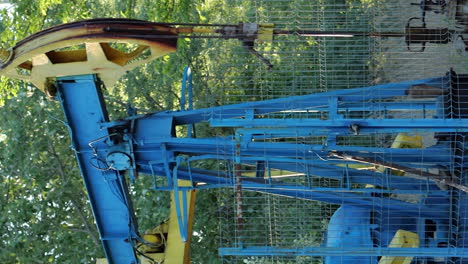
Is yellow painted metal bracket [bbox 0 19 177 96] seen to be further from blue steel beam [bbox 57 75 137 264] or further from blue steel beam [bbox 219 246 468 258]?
blue steel beam [bbox 219 246 468 258]

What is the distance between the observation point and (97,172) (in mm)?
11859

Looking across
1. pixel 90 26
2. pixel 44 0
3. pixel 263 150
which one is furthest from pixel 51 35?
pixel 44 0

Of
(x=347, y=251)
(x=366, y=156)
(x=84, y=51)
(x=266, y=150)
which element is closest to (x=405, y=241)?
(x=347, y=251)

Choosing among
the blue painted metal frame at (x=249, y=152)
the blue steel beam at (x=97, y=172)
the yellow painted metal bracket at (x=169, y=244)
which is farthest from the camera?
the yellow painted metal bracket at (x=169, y=244)

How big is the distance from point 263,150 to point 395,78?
11.1ft

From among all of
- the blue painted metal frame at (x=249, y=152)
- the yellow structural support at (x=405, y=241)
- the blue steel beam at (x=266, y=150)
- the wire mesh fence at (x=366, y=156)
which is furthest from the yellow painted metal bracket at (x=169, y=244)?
the yellow structural support at (x=405, y=241)

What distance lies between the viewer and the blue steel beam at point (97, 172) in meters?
11.4

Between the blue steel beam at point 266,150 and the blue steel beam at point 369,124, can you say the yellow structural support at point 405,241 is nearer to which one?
the blue steel beam at point 266,150

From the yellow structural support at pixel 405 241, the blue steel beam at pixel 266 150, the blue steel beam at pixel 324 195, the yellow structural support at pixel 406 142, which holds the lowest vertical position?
the yellow structural support at pixel 405 241

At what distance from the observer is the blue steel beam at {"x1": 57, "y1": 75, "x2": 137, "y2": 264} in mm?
11422

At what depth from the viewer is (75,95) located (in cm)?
Answer: 1145

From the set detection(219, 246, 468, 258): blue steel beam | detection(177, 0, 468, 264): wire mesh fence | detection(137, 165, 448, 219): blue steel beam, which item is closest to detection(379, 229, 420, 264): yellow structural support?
detection(177, 0, 468, 264): wire mesh fence

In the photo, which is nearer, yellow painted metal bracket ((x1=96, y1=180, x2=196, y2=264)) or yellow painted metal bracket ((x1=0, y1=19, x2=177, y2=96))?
yellow painted metal bracket ((x1=0, y1=19, x2=177, y2=96))

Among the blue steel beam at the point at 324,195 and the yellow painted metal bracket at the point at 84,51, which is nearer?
the yellow painted metal bracket at the point at 84,51
